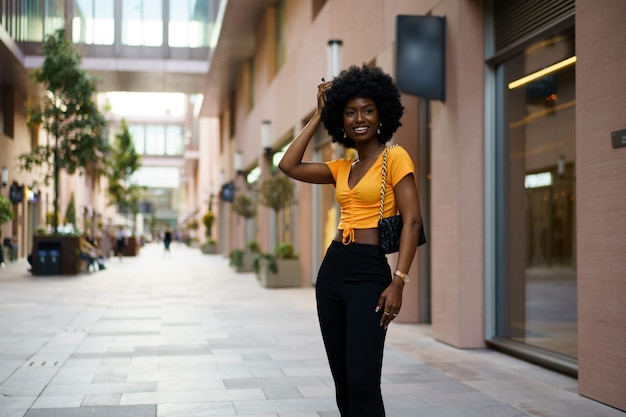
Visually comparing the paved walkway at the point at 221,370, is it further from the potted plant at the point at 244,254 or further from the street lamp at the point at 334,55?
the potted plant at the point at 244,254

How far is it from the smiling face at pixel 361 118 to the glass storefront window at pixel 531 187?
13.8ft

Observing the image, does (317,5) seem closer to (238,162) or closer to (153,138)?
(238,162)

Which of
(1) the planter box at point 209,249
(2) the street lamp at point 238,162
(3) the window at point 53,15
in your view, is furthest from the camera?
(1) the planter box at point 209,249

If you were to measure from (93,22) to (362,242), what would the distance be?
31.1 m

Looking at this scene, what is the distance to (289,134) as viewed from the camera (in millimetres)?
19703

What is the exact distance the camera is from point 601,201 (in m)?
5.56

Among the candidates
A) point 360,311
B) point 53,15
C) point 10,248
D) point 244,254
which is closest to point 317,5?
point 244,254

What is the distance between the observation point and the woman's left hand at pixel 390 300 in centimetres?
330

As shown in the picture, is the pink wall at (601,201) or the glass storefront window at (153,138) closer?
the pink wall at (601,201)

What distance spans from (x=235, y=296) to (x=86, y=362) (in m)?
7.78

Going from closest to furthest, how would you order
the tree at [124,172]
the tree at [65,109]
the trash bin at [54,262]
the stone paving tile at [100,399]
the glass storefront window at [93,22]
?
the stone paving tile at [100,399], the trash bin at [54,262], the tree at [65,109], the glass storefront window at [93,22], the tree at [124,172]

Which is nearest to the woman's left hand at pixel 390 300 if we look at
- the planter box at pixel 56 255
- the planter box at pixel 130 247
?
the planter box at pixel 56 255

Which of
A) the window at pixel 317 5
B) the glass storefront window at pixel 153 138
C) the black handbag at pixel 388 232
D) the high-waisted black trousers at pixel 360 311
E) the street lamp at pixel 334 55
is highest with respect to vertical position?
the glass storefront window at pixel 153 138

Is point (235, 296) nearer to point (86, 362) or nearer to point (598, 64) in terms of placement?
point (86, 362)
